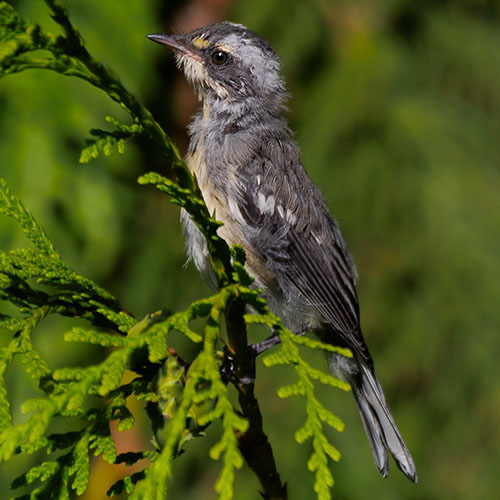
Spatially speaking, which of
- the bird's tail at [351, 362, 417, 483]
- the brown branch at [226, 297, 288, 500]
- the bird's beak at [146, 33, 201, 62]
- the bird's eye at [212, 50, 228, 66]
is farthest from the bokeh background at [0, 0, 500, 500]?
the brown branch at [226, 297, 288, 500]

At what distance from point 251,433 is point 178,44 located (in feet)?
6.79

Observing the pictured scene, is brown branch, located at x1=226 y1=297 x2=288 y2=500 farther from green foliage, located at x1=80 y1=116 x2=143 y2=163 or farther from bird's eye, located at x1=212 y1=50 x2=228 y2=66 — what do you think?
bird's eye, located at x1=212 y1=50 x2=228 y2=66

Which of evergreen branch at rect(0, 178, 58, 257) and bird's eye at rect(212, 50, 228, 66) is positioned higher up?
bird's eye at rect(212, 50, 228, 66)

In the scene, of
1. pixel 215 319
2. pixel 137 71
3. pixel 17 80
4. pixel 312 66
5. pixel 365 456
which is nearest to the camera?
pixel 215 319

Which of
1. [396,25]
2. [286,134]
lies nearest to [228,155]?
[286,134]

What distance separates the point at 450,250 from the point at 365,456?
1197 mm

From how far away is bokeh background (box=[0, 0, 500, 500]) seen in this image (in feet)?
10.2

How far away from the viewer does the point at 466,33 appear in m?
4.05

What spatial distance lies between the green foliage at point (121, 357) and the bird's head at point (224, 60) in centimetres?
164

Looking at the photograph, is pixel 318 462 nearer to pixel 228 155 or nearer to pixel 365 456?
pixel 228 155

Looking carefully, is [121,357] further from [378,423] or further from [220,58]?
[220,58]

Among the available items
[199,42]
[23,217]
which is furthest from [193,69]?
[23,217]

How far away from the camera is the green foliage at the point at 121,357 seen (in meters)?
1.11

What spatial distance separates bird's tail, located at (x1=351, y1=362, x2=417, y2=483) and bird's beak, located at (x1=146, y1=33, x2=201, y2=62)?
1655 millimetres
